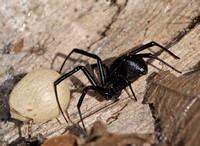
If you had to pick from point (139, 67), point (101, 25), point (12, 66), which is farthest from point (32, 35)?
point (139, 67)

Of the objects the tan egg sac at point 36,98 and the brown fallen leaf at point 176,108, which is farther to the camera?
the tan egg sac at point 36,98

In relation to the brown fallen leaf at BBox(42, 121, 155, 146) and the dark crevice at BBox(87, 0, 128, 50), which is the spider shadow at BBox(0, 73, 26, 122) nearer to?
the dark crevice at BBox(87, 0, 128, 50)

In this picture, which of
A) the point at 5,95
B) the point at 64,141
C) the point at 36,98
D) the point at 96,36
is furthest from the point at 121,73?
the point at 5,95

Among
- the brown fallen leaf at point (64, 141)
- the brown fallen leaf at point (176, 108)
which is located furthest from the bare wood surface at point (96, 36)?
the brown fallen leaf at point (64, 141)

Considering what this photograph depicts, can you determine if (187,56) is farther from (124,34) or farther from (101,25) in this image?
(101,25)

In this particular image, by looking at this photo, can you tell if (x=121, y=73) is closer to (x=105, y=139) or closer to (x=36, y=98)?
(x=36, y=98)

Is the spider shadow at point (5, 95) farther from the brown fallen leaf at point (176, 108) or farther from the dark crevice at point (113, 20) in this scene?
the brown fallen leaf at point (176, 108)

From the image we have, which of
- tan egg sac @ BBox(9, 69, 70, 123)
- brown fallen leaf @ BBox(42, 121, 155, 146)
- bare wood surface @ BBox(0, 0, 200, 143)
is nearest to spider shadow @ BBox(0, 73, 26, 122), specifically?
bare wood surface @ BBox(0, 0, 200, 143)
